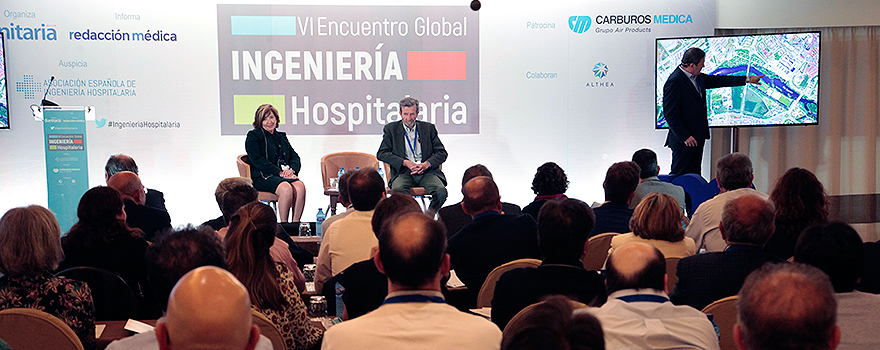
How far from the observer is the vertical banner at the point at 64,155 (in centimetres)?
664

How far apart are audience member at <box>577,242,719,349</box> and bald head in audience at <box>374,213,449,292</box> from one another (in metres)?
0.44

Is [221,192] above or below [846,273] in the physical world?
above

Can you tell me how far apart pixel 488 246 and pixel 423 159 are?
381 cm

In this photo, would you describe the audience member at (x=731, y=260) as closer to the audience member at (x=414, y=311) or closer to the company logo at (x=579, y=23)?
the audience member at (x=414, y=311)

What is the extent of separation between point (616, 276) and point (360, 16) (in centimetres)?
612

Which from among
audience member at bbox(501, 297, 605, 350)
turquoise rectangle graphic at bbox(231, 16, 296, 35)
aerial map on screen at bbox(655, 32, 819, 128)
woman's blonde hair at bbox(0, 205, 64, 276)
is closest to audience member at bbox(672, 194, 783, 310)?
audience member at bbox(501, 297, 605, 350)

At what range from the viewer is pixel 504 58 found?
7.86m

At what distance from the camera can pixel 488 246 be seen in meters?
3.23

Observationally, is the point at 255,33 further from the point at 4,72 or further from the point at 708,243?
the point at 708,243

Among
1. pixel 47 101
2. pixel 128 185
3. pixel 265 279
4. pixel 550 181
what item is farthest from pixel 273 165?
pixel 265 279

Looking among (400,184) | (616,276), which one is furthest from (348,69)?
(616,276)

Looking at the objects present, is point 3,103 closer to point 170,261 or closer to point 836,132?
point 170,261

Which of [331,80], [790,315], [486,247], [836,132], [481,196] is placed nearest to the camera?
[790,315]

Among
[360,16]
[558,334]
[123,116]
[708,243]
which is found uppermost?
[360,16]
